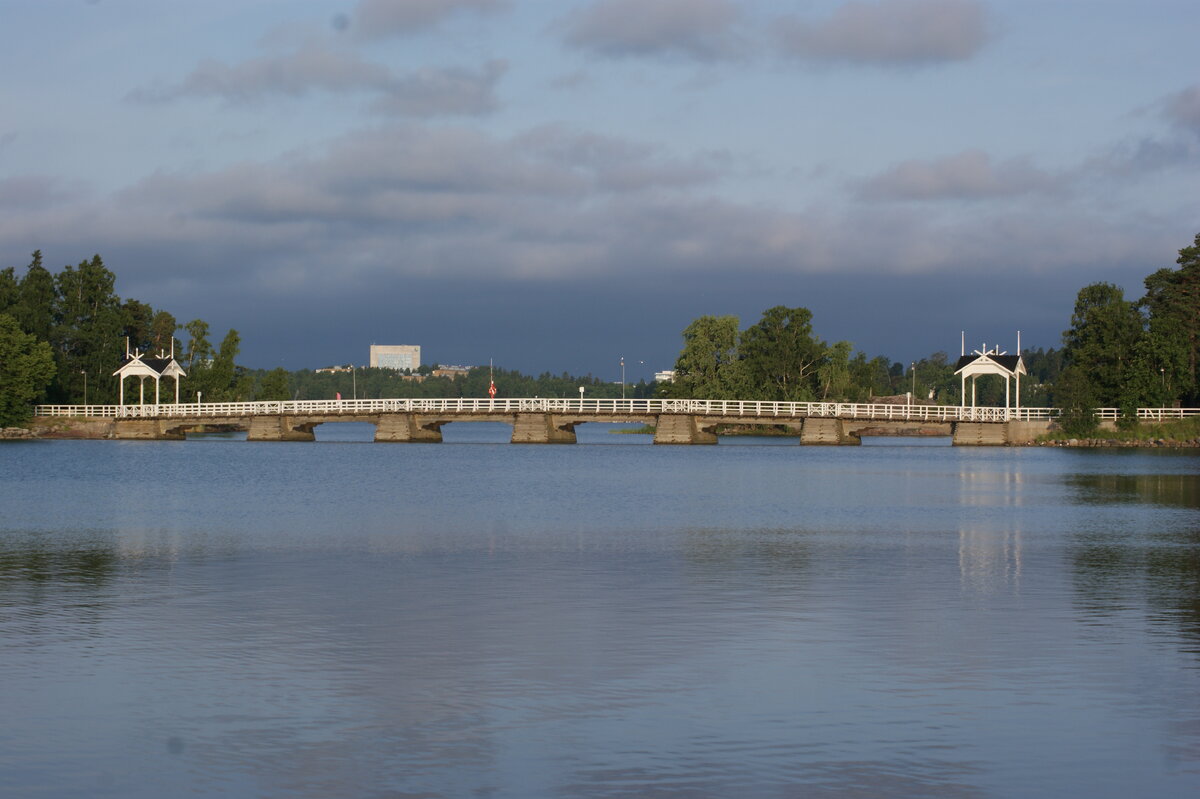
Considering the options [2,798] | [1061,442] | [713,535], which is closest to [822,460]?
[1061,442]

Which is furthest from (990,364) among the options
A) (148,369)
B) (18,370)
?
(18,370)

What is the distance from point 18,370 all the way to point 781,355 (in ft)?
245

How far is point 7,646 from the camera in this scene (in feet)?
63.5

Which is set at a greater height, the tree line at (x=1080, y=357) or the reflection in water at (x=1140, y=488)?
the tree line at (x=1080, y=357)

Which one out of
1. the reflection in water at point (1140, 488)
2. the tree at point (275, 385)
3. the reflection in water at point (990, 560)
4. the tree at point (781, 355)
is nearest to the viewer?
the reflection in water at point (990, 560)

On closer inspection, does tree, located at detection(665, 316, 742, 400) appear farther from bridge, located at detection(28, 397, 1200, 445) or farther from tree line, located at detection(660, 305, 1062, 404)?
bridge, located at detection(28, 397, 1200, 445)

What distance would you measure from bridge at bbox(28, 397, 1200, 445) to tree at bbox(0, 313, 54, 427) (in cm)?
954

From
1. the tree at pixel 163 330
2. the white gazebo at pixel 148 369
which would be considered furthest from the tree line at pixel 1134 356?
the tree at pixel 163 330

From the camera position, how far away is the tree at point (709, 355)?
149 m

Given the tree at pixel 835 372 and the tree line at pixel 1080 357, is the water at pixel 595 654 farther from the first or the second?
the tree at pixel 835 372

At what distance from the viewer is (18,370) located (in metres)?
118

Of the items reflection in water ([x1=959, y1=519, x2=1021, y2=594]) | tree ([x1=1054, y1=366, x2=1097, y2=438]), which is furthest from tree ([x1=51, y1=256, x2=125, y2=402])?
reflection in water ([x1=959, y1=519, x2=1021, y2=594])

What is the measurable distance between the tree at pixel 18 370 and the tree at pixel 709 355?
63.5 m

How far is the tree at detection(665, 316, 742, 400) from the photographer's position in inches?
5881
